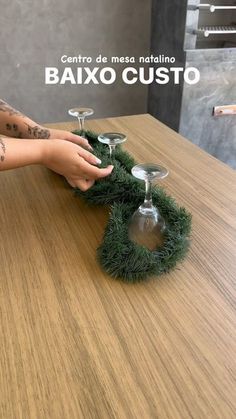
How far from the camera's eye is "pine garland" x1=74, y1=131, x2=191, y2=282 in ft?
1.84

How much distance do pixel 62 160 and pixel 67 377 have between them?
0.39 m

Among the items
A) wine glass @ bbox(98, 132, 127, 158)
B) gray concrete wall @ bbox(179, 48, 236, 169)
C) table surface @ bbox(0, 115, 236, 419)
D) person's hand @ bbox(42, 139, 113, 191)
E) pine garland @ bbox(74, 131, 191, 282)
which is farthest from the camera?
gray concrete wall @ bbox(179, 48, 236, 169)

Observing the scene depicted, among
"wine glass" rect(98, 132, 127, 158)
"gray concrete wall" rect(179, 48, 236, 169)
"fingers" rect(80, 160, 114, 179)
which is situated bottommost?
"gray concrete wall" rect(179, 48, 236, 169)

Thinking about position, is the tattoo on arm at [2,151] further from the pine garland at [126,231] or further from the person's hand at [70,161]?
the pine garland at [126,231]

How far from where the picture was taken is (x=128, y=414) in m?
0.38

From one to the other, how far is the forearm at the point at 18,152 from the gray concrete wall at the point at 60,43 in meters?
1.57

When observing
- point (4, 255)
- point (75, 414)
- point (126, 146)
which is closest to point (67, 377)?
point (75, 414)

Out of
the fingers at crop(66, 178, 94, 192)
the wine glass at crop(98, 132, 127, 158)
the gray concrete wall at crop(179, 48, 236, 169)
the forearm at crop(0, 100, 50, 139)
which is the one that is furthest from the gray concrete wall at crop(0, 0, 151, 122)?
the fingers at crop(66, 178, 94, 192)

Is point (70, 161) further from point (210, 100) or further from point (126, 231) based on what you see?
point (210, 100)

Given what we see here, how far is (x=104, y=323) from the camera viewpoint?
1.60 feet

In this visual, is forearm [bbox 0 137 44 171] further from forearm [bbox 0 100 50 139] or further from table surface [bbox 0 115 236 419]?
forearm [bbox 0 100 50 139]

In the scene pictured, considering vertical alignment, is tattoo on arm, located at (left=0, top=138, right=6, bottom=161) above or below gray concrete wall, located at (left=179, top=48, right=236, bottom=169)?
above

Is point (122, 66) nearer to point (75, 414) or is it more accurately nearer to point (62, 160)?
point (62, 160)

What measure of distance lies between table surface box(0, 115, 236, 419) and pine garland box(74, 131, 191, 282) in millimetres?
19
